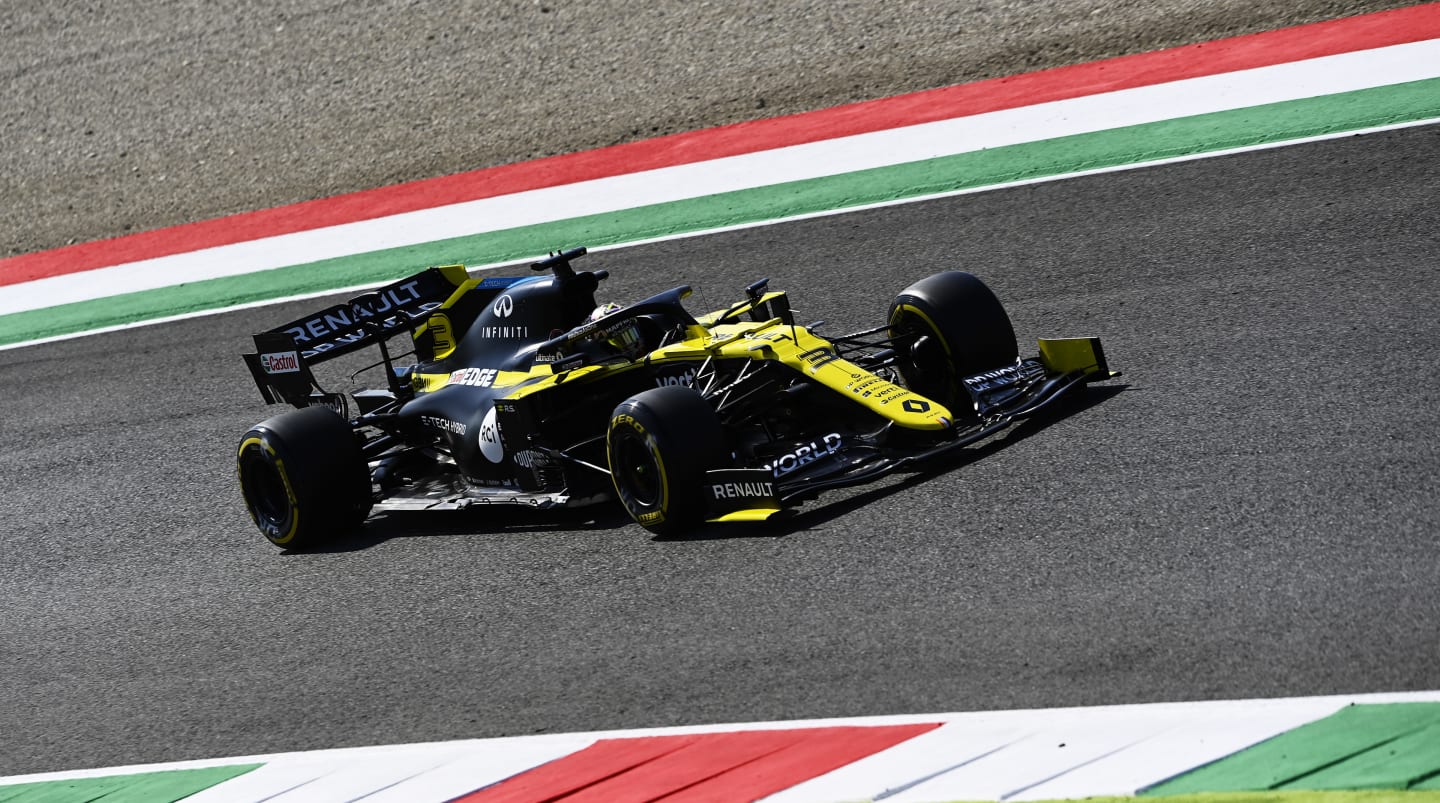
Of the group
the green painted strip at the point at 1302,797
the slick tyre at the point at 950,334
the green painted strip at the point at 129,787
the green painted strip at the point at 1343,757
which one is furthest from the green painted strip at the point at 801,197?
the green painted strip at the point at 1302,797

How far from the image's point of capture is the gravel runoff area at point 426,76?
16.6 metres

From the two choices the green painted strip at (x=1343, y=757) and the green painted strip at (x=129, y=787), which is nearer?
the green painted strip at (x=1343, y=757)

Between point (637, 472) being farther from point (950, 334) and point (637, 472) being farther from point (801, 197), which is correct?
point (801, 197)

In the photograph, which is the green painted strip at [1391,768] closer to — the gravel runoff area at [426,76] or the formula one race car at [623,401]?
the formula one race car at [623,401]

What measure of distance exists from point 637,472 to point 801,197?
6.23 metres

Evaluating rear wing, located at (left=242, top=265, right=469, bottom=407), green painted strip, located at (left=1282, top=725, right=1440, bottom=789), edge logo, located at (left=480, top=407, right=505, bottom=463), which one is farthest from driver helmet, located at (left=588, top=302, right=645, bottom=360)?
A: green painted strip, located at (left=1282, top=725, right=1440, bottom=789)

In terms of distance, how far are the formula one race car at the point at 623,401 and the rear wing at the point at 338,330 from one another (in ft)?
0.05

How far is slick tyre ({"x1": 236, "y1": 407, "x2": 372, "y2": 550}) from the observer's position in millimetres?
8836

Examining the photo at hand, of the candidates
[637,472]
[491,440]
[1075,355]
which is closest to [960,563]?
[637,472]

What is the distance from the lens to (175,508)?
10.2m

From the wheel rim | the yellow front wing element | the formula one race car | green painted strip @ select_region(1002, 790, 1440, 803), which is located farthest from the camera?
the yellow front wing element

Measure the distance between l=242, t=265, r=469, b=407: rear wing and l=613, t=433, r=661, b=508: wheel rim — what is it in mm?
2424

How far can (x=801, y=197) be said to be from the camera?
1362cm

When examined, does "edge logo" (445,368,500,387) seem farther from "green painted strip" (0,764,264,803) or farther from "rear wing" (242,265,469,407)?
"green painted strip" (0,764,264,803)
